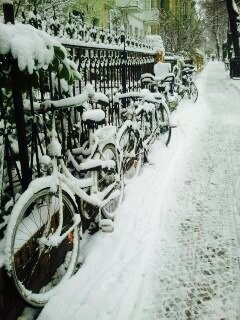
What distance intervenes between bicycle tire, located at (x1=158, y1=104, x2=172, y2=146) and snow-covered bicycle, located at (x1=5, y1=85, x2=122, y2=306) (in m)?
4.05

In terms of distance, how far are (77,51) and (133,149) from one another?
1.74 m

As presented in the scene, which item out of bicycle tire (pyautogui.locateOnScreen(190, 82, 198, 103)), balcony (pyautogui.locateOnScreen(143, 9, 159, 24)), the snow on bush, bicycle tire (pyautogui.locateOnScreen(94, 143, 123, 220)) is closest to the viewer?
the snow on bush

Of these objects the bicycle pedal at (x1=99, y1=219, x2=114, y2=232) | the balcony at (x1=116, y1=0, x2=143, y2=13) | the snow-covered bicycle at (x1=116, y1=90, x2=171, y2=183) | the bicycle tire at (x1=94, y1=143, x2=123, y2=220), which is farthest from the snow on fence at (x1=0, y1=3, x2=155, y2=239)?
the balcony at (x1=116, y1=0, x2=143, y2=13)

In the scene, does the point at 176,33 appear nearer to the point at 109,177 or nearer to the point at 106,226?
the point at 109,177

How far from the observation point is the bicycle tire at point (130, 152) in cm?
517

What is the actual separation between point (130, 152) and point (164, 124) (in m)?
2.31

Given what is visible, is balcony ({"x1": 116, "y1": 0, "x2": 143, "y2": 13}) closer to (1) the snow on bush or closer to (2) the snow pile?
(2) the snow pile

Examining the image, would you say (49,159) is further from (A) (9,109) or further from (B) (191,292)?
(B) (191,292)

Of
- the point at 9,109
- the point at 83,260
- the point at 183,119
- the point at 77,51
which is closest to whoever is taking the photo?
the point at 9,109

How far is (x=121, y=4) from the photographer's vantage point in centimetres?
2802

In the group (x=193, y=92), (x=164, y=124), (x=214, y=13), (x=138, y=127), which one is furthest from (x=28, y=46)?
(x=214, y=13)

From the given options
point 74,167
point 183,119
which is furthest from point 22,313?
point 183,119

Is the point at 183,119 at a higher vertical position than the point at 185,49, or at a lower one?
lower

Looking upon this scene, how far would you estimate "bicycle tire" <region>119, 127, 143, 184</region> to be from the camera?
5.17 meters
